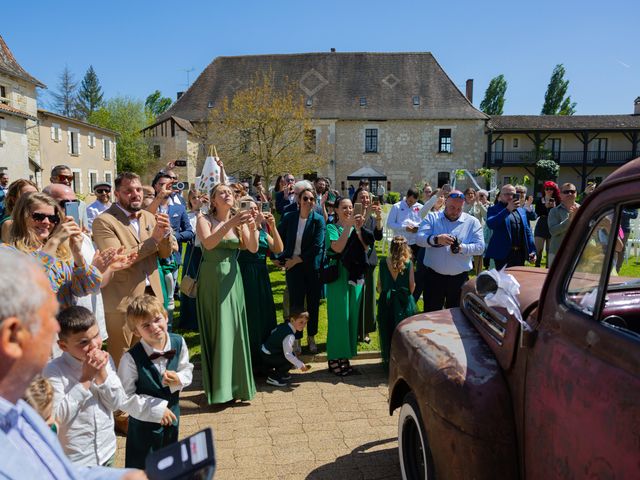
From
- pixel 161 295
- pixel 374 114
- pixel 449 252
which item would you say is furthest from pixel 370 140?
pixel 161 295

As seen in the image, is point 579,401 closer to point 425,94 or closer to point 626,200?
point 626,200

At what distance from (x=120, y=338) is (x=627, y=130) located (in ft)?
165

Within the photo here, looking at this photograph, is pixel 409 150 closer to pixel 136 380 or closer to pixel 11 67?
pixel 11 67

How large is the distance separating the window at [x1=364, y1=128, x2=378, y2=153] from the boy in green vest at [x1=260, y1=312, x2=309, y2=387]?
41.5m

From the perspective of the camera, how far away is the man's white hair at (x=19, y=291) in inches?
46.2

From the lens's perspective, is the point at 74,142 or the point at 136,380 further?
the point at 74,142

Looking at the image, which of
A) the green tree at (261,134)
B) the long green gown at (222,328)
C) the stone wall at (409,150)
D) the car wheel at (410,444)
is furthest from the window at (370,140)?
the car wheel at (410,444)

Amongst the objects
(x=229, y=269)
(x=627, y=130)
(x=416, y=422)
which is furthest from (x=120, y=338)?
(x=627, y=130)

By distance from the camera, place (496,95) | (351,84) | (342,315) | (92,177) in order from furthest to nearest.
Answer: (496,95) < (351,84) < (92,177) < (342,315)

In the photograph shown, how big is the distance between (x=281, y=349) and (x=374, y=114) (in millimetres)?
42219

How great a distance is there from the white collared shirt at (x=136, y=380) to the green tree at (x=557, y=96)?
6682 cm

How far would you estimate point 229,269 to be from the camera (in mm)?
4820

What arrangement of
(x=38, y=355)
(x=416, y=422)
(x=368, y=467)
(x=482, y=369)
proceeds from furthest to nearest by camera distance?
(x=368, y=467) < (x=416, y=422) < (x=482, y=369) < (x=38, y=355)

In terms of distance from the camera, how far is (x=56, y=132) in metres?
35.8
